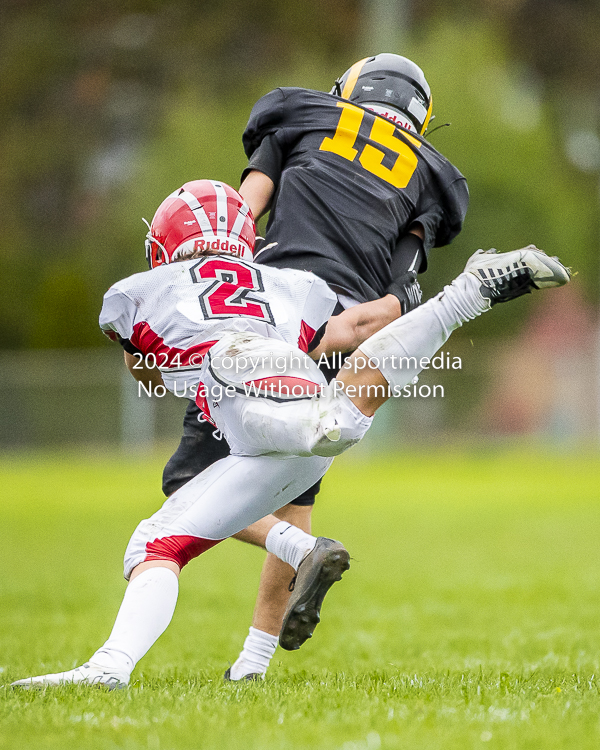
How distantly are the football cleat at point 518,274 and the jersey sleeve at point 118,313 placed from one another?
1.07 metres

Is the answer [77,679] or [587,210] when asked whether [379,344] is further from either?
[587,210]

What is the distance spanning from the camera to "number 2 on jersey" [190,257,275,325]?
3463mm

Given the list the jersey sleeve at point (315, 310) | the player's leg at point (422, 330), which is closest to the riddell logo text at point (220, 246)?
the jersey sleeve at point (315, 310)

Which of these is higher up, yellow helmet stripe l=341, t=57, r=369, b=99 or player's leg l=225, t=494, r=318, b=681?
yellow helmet stripe l=341, t=57, r=369, b=99

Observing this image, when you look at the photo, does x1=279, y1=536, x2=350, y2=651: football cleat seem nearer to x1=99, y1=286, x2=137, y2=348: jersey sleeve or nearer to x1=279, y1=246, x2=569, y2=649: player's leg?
x1=279, y1=246, x2=569, y2=649: player's leg

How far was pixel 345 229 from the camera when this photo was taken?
416cm

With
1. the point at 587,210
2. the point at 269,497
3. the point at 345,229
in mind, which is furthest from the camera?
the point at 587,210

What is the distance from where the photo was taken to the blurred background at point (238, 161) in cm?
2231

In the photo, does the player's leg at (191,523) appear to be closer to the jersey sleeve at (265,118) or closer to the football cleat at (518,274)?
the football cleat at (518,274)

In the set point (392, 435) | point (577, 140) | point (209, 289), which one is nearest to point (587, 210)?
point (577, 140)

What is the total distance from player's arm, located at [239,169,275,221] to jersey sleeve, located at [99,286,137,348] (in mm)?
896

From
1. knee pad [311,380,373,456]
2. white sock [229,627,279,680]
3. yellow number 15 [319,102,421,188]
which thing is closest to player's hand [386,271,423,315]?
yellow number 15 [319,102,421,188]

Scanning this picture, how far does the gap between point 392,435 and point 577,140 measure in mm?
13945

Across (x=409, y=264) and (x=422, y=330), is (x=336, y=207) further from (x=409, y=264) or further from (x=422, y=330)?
(x=422, y=330)
